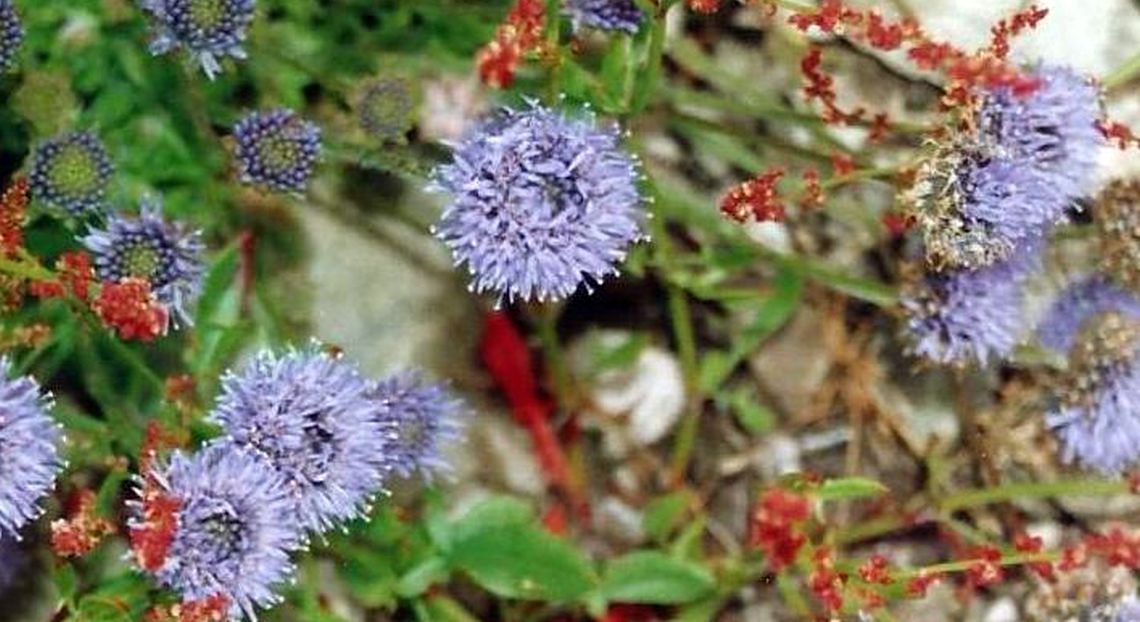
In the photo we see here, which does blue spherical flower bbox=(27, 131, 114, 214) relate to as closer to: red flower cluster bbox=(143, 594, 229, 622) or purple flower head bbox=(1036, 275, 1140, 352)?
red flower cluster bbox=(143, 594, 229, 622)

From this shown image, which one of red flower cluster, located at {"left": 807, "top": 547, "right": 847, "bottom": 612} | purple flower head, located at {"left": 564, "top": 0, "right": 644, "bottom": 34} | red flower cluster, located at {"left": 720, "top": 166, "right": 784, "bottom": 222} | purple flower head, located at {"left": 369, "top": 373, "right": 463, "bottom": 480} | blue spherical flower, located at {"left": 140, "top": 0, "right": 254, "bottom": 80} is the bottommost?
purple flower head, located at {"left": 369, "top": 373, "right": 463, "bottom": 480}

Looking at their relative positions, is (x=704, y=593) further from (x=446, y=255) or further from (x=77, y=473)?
(x=77, y=473)

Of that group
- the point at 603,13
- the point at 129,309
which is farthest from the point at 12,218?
the point at 603,13

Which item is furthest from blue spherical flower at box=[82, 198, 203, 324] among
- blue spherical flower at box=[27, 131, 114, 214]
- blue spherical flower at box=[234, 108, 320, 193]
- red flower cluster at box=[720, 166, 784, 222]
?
red flower cluster at box=[720, 166, 784, 222]

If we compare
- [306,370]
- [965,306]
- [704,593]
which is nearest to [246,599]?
[306,370]

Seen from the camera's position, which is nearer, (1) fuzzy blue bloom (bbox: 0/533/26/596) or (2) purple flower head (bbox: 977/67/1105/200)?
(2) purple flower head (bbox: 977/67/1105/200)

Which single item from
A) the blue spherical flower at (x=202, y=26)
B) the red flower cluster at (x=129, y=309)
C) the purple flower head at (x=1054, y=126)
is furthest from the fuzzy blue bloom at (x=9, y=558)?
the purple flower head at (x=1054, y=126)
